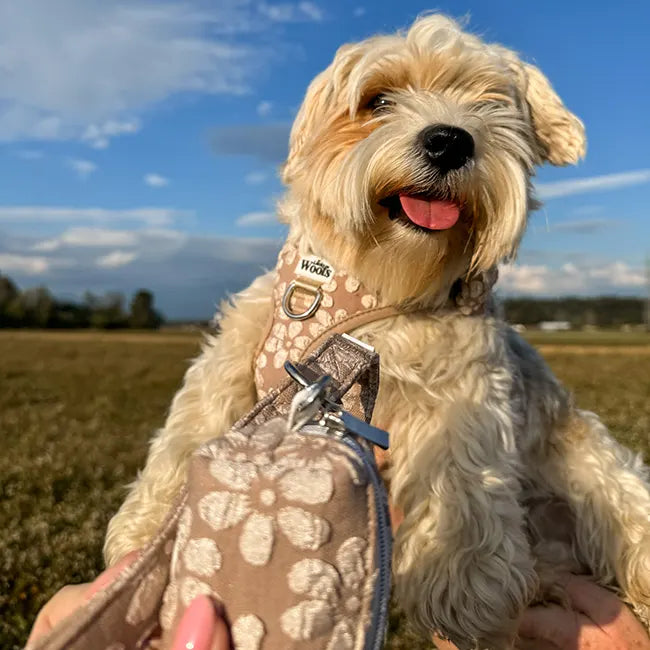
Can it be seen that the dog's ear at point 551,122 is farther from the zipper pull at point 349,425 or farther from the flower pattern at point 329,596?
the flower pattern at point 329,596

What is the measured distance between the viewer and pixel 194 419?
3.04 metres

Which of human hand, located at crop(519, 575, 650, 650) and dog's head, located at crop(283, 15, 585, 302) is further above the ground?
dog's head, located at crop(283, 15, 585, 302)

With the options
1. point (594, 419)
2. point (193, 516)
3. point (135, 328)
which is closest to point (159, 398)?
point (594, 419)

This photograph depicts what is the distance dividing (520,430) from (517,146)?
1.15m

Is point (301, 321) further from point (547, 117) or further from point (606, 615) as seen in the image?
point (606, 615)

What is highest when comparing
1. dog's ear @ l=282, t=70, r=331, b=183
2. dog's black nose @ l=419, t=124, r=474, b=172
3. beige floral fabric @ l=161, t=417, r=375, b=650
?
dog's ear @ l=282, t=70, r=331, b=183

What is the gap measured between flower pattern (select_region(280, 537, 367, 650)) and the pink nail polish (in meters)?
0.11

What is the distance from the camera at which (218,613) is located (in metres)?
1.20

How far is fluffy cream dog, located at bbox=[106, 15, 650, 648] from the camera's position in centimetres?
268

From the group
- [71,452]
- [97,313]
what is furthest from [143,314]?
[71,452]

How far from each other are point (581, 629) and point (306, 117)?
228 centimetres

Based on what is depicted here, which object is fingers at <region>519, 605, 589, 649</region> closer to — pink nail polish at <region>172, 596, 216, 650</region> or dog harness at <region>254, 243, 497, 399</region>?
dog harness at <region>254, 243, 497, 399</region>

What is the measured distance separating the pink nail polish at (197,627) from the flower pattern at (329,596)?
0.11 meters

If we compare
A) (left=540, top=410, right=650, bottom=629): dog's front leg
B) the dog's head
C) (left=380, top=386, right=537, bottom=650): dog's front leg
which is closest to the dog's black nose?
the dog's head
